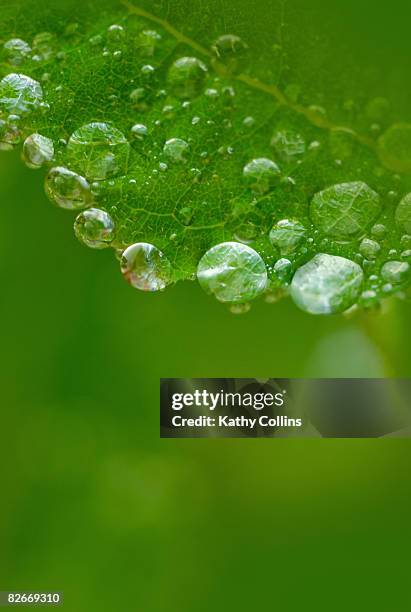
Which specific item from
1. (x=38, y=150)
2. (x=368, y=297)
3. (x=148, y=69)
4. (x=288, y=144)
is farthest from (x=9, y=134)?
(x=368, y=297)

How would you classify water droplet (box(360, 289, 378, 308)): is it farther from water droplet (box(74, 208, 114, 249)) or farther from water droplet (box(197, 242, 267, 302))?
water droplet (box(74, 208, 114, 249))

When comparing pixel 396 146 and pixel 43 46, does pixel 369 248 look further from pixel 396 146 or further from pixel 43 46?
pixel 43 46

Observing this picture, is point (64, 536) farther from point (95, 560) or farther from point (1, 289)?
point (1, 289)

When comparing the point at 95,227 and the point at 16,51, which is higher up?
the point at 16,51

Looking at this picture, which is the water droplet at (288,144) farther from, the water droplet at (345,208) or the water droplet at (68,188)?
the water droplet at (68,188)

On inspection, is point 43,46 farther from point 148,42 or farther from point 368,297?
point 368,297

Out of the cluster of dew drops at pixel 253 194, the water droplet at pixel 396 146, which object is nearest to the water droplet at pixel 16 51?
the cluster of dew drops at pixel 253 194
